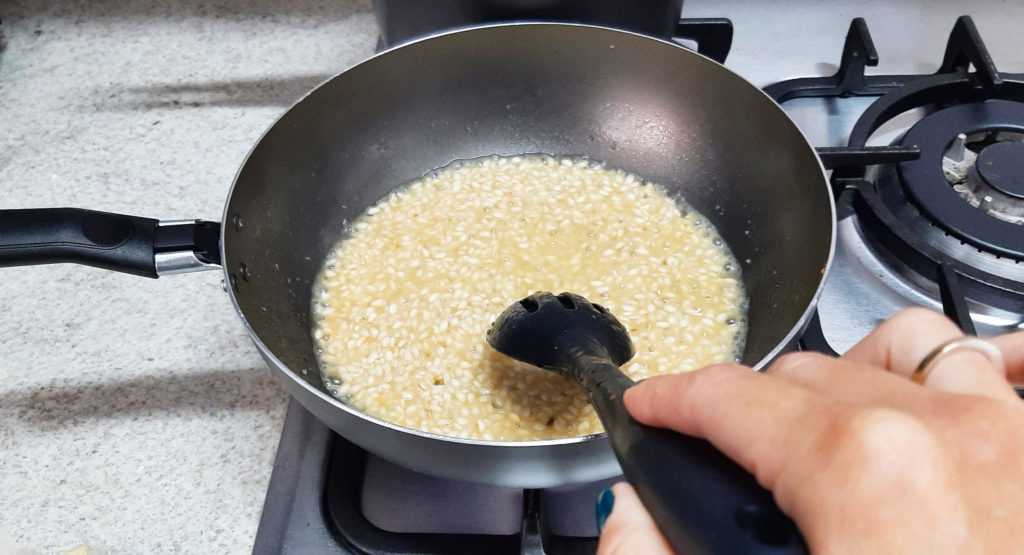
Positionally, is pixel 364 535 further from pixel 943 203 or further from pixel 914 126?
pixel 914 126

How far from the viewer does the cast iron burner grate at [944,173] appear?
885 millimetres

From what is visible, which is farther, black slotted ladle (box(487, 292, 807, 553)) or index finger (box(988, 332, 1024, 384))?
index finger (box(988, 332, 1024, 384))

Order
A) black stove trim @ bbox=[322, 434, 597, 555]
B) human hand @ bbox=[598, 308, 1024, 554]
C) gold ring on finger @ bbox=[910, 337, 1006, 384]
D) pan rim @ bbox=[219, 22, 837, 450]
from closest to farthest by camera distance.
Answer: human hand @ bbox=[598, 308, 1024, 554]
gold ring on finger @ bbox=[910, 337, 1006, 384]
pan rim @ bbox=[219, 22, 837, 450]
black stove trim @ bbox=[322, 434, 597, 555]

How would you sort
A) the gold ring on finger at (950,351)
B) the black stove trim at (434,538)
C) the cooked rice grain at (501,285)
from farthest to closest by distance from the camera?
the cooked rice grain at (501,285), the black stove trim at (434,538), the gold ring on finger at (950,351)

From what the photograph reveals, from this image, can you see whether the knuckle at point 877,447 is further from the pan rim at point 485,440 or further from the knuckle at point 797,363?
the pan rim at point 485,440

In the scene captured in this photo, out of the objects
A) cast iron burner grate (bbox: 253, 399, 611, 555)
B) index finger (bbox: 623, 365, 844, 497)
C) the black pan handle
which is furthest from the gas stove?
index finger (bbox: 623, 365, 844, 497)

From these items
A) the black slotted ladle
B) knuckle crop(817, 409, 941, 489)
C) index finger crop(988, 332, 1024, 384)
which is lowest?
the black slotted ladle

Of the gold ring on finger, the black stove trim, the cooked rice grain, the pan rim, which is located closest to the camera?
the gold ring on finger

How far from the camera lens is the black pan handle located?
739 mm

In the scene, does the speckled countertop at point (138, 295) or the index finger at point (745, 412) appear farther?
the speckled countertop at point (138, 295)

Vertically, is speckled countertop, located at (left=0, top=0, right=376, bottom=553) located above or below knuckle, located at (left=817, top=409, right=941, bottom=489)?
below

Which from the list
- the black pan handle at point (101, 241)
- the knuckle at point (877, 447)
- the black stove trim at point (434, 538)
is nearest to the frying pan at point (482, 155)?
the black pan handle at point (101, 241)

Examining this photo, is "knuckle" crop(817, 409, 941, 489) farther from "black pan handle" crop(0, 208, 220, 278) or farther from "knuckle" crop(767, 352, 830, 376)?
"black pan handle" crop(0, 208, 220, 278)

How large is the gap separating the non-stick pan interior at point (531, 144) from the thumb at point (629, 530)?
1.66 ft
